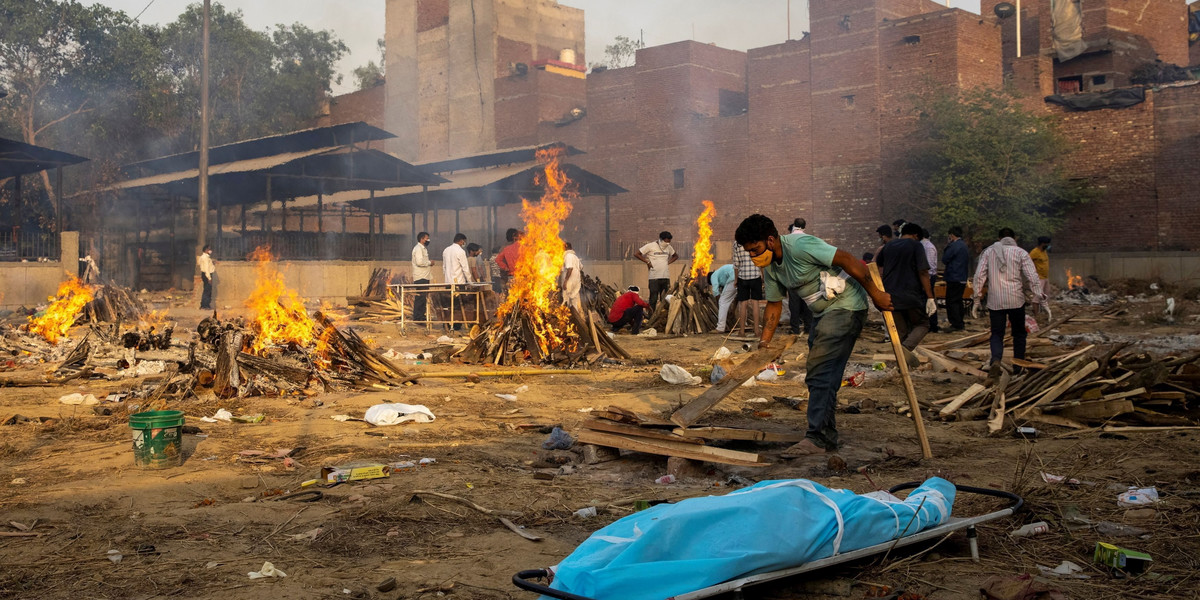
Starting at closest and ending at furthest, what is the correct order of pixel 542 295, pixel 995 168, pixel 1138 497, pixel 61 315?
pixel 1138 497, pixel 542 295, pixel 61 315, pixel 995 168

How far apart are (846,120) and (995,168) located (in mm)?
6270

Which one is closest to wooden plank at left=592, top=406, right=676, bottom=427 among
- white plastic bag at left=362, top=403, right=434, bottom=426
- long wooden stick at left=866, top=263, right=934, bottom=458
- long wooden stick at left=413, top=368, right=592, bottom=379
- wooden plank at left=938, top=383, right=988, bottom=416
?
long wooden stick at left=866, top=263, right=934, bottom=458

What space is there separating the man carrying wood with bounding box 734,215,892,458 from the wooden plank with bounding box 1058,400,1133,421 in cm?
221

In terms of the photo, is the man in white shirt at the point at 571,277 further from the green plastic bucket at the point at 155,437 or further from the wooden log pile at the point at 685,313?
the green plastic bucket at the point at 155,437

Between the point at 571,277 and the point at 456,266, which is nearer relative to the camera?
the point at 571,277

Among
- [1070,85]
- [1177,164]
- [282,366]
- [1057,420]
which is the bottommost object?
[1057,420]

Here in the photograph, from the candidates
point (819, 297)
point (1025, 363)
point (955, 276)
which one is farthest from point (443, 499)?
point (955, 276)

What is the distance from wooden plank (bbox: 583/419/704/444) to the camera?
19.2 feet

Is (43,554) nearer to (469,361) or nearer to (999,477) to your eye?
(999,477)

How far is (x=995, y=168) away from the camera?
29172mm

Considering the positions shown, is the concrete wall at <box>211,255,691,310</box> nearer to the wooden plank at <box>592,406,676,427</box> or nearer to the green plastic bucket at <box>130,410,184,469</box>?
the wooden plank at <box>592,406,676,427</box>

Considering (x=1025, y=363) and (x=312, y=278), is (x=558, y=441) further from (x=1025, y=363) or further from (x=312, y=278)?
(x=312, y=278)

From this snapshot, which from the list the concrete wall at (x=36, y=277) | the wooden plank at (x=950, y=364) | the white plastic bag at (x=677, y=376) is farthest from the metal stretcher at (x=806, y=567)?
the concrete wall at (x=36, y=277)

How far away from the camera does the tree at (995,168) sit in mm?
29016
